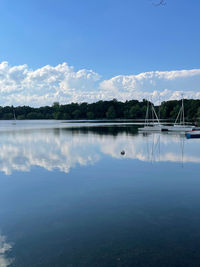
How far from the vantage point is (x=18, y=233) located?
9914 mm

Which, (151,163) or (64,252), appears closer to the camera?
(64,252)

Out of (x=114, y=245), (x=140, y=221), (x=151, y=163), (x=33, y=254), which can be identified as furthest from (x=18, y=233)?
(x=151, y=163)

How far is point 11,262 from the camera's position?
7945mm

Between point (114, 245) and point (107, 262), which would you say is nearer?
point (107, 262)

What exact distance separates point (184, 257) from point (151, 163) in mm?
16590

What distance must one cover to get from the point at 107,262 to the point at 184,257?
258cm

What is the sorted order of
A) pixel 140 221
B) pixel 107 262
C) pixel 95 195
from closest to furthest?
pixel 107 262 < pixel 140 221 < pixel 95 195

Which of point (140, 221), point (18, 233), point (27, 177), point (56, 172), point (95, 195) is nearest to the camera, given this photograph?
point (18, 233)

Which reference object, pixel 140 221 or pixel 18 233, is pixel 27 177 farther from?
pixel 140 221

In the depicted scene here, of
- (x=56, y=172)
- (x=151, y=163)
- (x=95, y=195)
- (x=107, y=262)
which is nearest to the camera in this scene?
(x=107, y=262)

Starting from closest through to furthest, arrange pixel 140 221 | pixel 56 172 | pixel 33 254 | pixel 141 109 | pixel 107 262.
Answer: pixel 107 262 → pixel 33 254 → pixel 140 221 → pixel 56 172 → pixel 141 109

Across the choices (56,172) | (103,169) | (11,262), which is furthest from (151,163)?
(11,262)

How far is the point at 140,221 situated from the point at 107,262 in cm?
338

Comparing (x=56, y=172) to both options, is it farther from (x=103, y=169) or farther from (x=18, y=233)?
(x=18, y=233)
